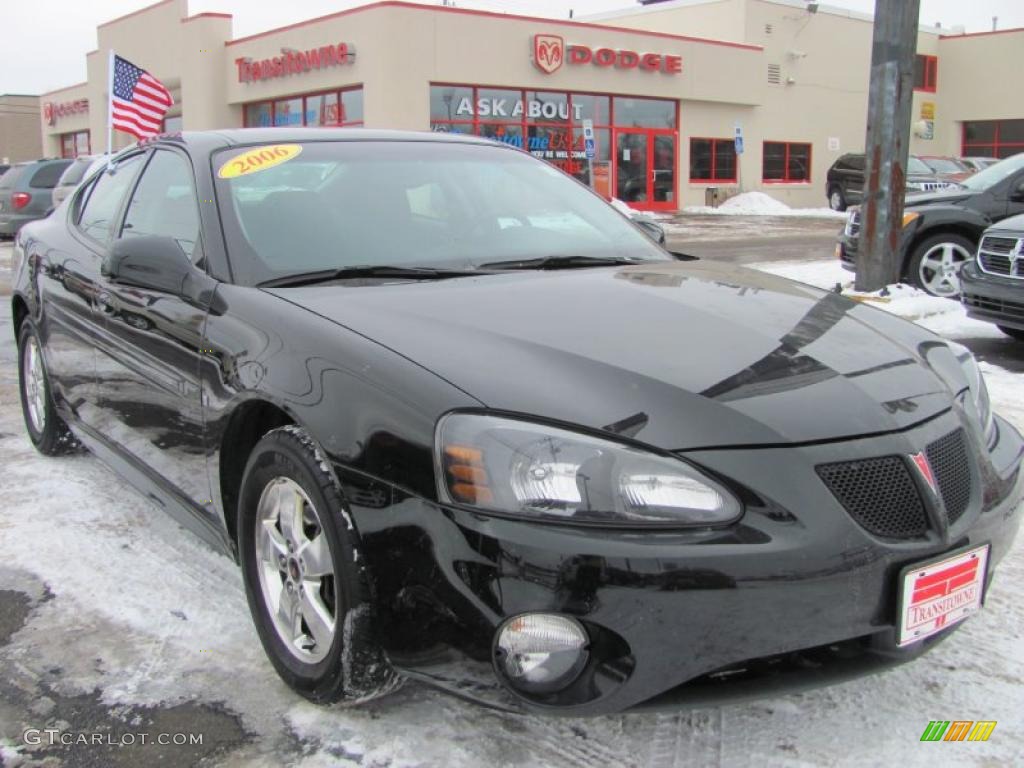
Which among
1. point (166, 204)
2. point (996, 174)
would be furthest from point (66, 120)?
point (166, 204)

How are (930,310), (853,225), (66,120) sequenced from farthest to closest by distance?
(66,120)
(853,225)
(930,310)

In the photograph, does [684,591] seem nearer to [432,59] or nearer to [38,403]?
[38,403]

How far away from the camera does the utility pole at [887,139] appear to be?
893 cm

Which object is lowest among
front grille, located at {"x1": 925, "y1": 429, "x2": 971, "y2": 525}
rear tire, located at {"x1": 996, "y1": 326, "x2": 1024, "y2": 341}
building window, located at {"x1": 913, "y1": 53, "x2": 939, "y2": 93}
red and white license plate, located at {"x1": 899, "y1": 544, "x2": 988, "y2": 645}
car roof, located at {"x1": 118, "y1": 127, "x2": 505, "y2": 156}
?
rear tire, located at {"x1": 996, "y1": 326, "x2": 1024, "y2": 341}

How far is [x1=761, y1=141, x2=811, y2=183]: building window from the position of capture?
32.5 metres

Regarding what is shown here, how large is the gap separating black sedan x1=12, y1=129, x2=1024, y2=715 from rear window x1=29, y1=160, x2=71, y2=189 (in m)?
16.9

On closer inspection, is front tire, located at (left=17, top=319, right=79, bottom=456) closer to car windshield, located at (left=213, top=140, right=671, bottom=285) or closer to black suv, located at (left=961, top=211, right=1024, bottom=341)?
car windshield, located at (left=213, top=140, right=671, bottom=285)

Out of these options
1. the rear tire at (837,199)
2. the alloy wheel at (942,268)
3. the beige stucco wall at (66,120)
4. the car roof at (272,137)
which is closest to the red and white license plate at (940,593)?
the car roof at (272,137)

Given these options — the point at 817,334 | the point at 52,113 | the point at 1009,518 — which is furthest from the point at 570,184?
the point at 52,113

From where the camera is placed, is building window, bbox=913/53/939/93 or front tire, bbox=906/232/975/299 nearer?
front tire, bbox=906/232/975/299

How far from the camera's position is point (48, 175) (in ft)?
59.9

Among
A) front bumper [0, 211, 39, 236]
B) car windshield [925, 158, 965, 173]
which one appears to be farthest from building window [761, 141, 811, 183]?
front bumper [0, 211, 39, 236]

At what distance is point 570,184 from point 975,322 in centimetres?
592

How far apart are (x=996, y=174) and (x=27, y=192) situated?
52.7 ft
